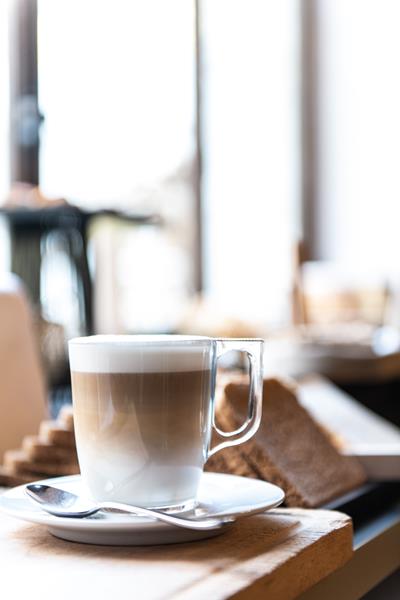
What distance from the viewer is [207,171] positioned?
5.67m

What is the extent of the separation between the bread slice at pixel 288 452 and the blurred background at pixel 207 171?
0.91m

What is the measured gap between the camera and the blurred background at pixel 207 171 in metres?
3.48

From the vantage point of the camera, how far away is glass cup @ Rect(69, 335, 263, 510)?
1.72 ft

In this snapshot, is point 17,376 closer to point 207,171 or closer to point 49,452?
point 49,452

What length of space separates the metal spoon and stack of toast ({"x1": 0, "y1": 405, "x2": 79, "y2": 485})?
20 cm

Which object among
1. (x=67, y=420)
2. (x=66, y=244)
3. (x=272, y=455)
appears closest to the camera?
(x=272, y=455)

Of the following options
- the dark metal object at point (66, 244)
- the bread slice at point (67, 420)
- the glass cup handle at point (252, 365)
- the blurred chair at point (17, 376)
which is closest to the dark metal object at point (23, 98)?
the dark metal object at point (66, 244)

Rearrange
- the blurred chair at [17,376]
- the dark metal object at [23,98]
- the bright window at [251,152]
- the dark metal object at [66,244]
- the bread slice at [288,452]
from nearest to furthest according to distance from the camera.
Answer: the bread slice at [288,452], the blurred chair at [17,376], the dark metal object at [66,244], the dark metal object at [23,98], the bright window at [251,152]

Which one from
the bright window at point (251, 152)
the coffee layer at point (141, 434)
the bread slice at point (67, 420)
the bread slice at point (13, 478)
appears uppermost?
the bright window at point (251, 152)

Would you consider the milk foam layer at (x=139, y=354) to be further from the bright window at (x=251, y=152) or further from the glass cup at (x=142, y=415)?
the bright window at (x=251, y=152)

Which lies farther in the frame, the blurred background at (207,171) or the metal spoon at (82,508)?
the blurred background at (207,171)

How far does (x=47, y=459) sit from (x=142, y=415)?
0.27m

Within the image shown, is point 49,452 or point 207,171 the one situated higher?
point 207,171

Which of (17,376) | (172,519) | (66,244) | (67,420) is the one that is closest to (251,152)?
(66,244)
